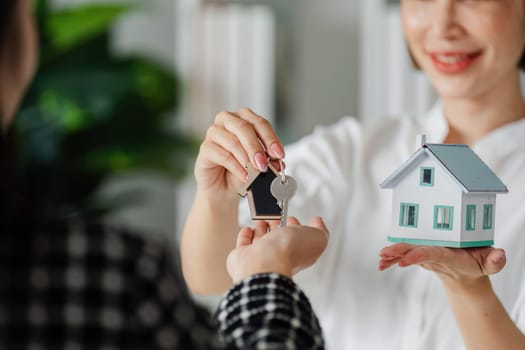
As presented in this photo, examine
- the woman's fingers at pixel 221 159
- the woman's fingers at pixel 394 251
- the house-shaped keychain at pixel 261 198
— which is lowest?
the woman's fingers at pixel 394 251

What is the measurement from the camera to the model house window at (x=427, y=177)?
0.97 meters

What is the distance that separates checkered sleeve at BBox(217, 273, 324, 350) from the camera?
2.20 feet

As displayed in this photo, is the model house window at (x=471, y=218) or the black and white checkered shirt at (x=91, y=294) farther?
the model house window at (x=471, y=218)

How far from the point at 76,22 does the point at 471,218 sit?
1.98 m

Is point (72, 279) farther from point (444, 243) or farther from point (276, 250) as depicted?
point (444, 243)

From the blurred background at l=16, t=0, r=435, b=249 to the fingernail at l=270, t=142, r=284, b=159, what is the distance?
161 centimetres

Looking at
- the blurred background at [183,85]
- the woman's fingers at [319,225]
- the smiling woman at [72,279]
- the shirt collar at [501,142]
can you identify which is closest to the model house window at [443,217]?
the woman's fingers at [319,225]

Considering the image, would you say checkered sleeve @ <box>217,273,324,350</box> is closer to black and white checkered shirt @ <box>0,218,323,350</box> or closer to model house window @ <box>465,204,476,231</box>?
black and white checkered shirt @ <box>0,218,323,350</box>

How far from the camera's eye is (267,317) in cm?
68

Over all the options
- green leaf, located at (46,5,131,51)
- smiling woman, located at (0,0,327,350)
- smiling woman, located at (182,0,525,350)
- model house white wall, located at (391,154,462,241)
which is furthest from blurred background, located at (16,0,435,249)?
smiling woman, located at (0,0,327,350)

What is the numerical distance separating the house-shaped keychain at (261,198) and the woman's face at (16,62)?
300mm

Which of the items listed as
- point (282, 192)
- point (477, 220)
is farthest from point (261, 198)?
point (477, 220)

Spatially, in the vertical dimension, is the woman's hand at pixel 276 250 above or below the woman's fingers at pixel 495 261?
above

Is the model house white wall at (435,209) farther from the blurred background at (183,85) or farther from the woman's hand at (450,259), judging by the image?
the blurred background at (183,85)
